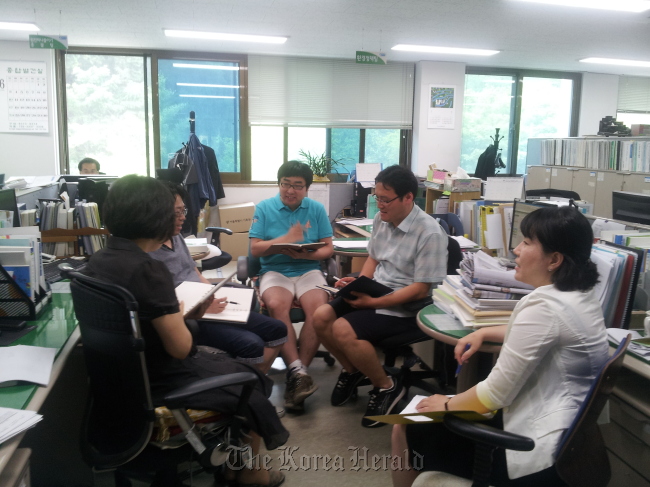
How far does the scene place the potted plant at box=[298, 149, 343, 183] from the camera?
696cm

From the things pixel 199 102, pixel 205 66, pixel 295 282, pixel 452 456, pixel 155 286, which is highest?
pixel 205 66

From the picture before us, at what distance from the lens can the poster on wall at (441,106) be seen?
7.55 metres

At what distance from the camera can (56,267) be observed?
2.79 m

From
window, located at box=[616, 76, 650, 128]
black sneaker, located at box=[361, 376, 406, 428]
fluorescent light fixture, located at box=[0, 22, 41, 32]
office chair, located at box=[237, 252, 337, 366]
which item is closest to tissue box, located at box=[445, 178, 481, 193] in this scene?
office chair, located at box=[237, 252, 337, 366]

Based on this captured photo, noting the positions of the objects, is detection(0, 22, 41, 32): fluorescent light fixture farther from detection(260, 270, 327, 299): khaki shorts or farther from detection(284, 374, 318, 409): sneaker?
detection(284, 374, 318, 409): sneaker

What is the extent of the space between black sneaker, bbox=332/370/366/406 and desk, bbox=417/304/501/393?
0.72 m

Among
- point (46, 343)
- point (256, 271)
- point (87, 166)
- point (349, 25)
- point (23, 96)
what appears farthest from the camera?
point (23, 96)

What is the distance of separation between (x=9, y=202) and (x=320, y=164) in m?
4.77

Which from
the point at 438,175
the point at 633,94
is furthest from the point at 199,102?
the point at 633,94

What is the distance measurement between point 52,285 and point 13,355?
999mm

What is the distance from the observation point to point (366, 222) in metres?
4.73

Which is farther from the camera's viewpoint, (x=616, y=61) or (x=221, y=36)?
(x=616, y=61)

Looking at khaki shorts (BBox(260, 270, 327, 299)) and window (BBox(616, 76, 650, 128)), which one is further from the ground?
window (BBox(616, 76, 650, 128))

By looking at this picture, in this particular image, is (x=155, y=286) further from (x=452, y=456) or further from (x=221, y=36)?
(x=221, y=36)
